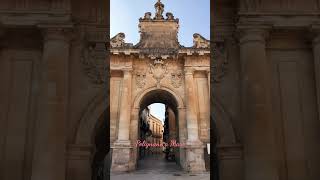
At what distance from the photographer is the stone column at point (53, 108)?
21.9ft

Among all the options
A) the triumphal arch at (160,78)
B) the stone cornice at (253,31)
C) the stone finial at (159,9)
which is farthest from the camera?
the stone finial at (159,9)

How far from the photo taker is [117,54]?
2162 centimetres

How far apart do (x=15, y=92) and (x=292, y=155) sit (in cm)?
529

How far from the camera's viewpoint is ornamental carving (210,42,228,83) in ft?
25.3

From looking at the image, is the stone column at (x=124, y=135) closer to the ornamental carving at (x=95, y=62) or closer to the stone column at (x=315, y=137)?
the ornamental carving at (x=95, y=62)

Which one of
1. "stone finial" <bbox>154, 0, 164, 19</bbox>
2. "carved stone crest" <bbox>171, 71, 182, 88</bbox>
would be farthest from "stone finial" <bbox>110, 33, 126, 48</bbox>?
"carved stone crest" <bbox>171, 71, 182, 88</bbox>

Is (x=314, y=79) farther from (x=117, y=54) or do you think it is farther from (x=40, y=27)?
(x=117, y=54)

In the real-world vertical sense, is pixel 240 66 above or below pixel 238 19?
below

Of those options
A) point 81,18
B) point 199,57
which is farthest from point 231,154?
point 199,57

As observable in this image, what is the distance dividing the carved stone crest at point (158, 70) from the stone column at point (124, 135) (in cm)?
131

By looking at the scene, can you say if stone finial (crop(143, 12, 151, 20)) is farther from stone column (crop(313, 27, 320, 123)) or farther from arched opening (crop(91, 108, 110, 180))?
stone column (crop(313, 27, 320, 123))

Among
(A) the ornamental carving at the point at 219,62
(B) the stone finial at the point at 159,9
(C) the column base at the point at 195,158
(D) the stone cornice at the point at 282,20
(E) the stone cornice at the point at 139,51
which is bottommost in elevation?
→ (C) the column base at the point at 195,158

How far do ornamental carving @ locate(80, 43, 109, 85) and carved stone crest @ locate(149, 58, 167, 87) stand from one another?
550 inches

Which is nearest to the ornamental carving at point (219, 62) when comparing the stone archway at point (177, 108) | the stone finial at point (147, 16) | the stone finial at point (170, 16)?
the stone archway at point (177, 108)
